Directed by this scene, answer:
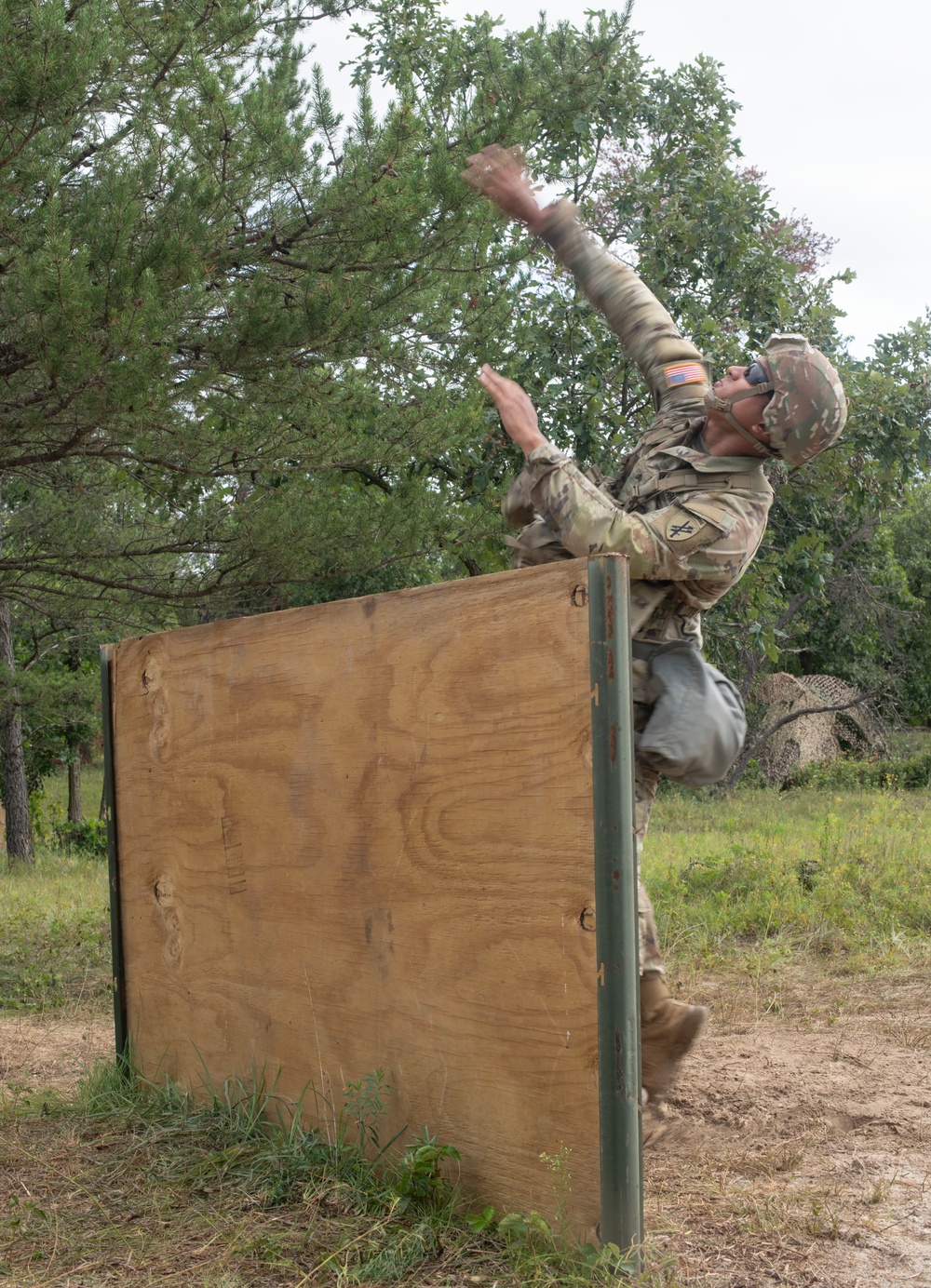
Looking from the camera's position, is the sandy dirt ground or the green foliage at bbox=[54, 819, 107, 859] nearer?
the sandy dirt ground

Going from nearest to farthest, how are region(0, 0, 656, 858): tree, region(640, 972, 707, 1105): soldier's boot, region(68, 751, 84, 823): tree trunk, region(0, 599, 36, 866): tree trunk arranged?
region(640, 972, 707, 1105): soldier's boot < region(0, 0, 656, 858): tree < region(0, 599, 36, 866): tree trunk < region(68, 751, 84, 823): tree trunk

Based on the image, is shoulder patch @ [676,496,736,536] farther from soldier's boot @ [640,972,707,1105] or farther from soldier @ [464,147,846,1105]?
soldier's boot @ [640,972,707,1105]

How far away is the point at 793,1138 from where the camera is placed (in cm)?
293

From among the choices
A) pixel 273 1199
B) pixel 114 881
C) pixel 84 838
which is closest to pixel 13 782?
pixel 84 838

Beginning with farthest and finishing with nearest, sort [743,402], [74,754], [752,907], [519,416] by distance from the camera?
[74,754] → [752,907] → [743,402] → [519,416]

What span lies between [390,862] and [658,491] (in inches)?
43.1

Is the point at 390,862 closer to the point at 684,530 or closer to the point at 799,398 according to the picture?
the point at 684,530

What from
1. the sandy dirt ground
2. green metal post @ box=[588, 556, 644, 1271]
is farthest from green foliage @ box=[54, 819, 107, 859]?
green metal post @ box=[588, 556, 644, 1271]

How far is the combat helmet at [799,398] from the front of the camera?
2613 mm

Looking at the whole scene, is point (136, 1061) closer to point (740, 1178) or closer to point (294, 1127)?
point (294, 1127)

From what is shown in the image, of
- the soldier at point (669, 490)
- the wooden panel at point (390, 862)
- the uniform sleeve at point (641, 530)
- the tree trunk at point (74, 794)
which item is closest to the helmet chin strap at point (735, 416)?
the soldier at point (669, 490)

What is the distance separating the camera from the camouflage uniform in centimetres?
252

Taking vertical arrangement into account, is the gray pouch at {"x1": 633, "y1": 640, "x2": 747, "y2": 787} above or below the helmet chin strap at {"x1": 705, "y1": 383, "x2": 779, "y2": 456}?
below

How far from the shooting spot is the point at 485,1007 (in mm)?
2250
